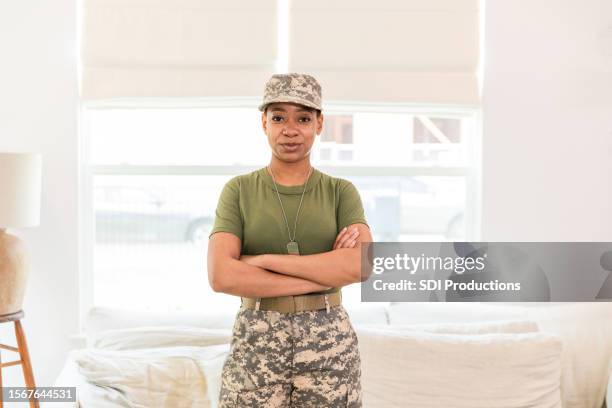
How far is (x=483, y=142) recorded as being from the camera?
350 centimetres

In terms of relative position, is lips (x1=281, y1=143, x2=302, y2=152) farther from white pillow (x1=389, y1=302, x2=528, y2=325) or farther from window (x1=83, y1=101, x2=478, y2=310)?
window (x1=83, y1=101, x2=478, y2=310)

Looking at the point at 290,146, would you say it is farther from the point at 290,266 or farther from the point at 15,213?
the point at 15,213

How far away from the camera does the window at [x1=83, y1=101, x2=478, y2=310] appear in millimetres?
3547

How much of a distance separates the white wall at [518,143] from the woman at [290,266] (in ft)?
5.88

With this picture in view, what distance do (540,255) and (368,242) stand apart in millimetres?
1912

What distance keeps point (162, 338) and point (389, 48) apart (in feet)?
5.68

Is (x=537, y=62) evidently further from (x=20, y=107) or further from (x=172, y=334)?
(x=20, y=107)

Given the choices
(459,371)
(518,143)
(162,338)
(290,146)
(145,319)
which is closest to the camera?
(290,146)

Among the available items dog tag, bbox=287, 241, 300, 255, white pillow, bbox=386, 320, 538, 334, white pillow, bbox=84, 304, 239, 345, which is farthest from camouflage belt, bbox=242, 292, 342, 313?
white pillow, bbox=84, 304, 239, 345

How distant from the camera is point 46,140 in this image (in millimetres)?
3352

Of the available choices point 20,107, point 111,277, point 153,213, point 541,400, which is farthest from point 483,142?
point 20,107

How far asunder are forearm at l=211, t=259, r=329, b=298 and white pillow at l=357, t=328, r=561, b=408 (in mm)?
914

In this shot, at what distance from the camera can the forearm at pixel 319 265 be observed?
1.78 meters

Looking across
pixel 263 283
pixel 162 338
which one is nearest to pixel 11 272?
pixel 162 338
